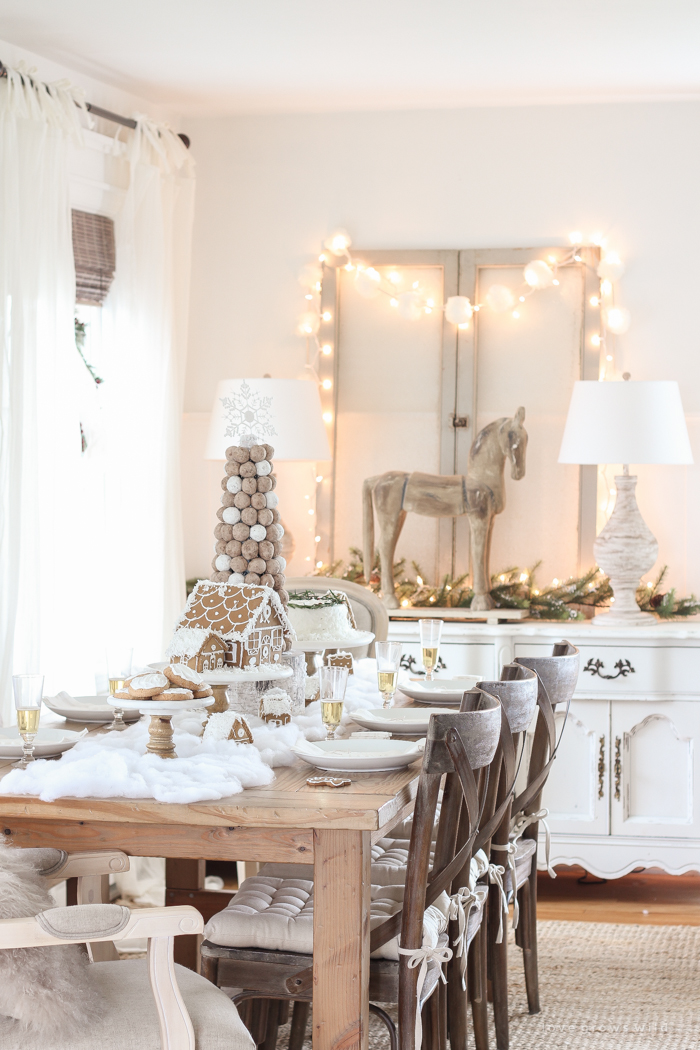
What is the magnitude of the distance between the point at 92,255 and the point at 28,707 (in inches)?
88.3

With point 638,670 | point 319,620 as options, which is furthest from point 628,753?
point 319,620

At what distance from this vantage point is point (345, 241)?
4.05 meters

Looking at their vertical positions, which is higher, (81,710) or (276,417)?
(276,417)

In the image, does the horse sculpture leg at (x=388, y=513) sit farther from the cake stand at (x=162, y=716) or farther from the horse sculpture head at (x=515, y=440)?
the cake stand at (x=162, y=716)

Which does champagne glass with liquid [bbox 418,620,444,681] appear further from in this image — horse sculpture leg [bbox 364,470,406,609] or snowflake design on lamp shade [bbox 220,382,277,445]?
snowflake design on lamp shade [bbox 220,382,277,445]

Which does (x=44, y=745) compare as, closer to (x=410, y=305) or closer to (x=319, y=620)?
(x=319, y=620)

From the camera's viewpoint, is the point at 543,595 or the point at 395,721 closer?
the point at 395,721

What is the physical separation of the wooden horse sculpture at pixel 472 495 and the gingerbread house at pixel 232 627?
158 cm

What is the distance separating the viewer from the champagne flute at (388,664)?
231 centimetres

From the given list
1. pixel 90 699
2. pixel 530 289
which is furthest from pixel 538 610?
pixel 90 699

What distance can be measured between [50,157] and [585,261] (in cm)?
186

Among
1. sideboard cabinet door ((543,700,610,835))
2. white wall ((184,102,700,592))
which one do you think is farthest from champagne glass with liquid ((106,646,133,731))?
white wall ((184,102,700,592))

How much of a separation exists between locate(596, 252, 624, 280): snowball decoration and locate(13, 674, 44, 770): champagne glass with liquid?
278 cm

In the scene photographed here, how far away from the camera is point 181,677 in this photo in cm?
179
